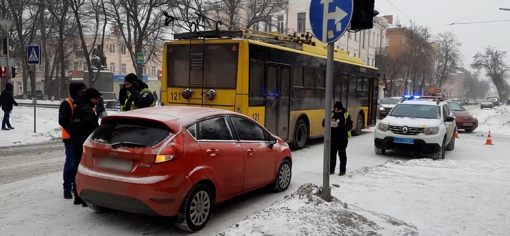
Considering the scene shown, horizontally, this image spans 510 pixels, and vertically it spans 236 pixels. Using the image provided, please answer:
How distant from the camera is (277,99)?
35.6 feet

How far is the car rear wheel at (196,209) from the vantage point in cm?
482

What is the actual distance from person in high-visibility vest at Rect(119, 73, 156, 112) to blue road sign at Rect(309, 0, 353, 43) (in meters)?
3.40

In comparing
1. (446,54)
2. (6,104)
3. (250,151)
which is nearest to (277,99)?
(250,151)

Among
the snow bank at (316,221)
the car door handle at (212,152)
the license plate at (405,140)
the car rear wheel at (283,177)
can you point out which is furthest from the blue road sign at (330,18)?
the license plate at (405,140)

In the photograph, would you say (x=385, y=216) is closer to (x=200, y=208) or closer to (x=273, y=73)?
(x=200, y=208)

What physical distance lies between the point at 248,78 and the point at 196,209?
16.7 feet

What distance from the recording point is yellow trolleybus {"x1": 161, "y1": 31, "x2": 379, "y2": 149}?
963 centimetres

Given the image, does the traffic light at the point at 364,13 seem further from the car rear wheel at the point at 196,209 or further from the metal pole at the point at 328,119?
the car rear wheel at the point at 196,209

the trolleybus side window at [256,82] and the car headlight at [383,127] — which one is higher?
the trolleybus side window at [256,82]

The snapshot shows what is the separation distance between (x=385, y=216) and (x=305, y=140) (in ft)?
23.8

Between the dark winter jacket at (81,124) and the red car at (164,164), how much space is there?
0.82 meters

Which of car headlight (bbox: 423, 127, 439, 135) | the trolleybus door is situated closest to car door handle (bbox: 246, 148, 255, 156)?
the trolleybus door

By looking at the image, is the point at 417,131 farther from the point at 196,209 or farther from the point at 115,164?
the point at 115,164

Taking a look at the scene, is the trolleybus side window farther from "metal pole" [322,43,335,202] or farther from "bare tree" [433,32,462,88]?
"bare tree" [433,32,462,88]
